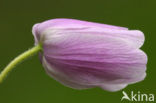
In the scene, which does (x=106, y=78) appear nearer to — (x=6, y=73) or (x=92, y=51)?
(x=92, y=51)

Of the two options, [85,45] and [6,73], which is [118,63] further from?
[6,73]

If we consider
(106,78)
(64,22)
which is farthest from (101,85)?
(64,22)

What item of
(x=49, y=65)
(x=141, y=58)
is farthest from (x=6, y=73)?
(x=141, y=58)

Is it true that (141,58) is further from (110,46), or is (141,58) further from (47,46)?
(47,46)

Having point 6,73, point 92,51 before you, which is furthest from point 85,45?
point 6,73

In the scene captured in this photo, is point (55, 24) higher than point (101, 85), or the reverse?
point (55, 24)
